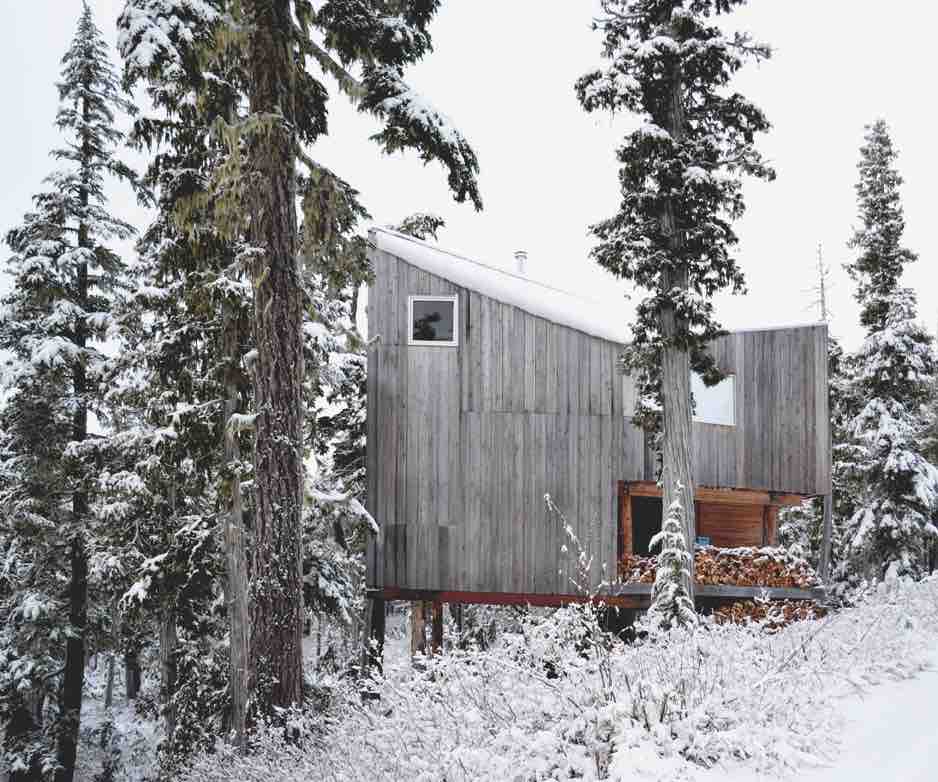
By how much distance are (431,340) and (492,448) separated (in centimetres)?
249

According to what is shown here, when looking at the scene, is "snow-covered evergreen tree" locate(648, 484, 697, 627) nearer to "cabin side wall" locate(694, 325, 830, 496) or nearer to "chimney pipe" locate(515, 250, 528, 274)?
"cabin side wall" locate(694, 325, 830, 496)

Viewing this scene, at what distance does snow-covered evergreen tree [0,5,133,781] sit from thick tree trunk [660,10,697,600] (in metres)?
11.7

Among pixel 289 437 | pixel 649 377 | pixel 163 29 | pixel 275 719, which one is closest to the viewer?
pixel 275 719

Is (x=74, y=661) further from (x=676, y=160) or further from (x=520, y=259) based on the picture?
(x=676, y=160)

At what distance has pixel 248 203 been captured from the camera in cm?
991

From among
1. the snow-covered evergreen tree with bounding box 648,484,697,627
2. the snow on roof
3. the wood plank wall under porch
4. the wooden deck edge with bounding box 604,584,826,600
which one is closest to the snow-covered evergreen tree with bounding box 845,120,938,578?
the wood plank wall under porch

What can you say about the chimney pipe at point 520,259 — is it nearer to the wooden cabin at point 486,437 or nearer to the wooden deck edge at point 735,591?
the wooden cabin at point 486,437

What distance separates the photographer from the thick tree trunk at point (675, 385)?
13648mm

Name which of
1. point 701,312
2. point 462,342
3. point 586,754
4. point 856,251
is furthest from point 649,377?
point 856,251

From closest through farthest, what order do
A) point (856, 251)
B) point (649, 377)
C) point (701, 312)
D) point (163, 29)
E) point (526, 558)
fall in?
point (163, 29) < point (701, 312) < point (649, 377) < point (526, 558) < point (856, 251)

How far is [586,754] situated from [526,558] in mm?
11162

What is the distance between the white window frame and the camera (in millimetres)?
17016

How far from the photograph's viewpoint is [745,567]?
18.0 meters

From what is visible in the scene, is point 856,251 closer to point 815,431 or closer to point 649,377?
point 815,431
